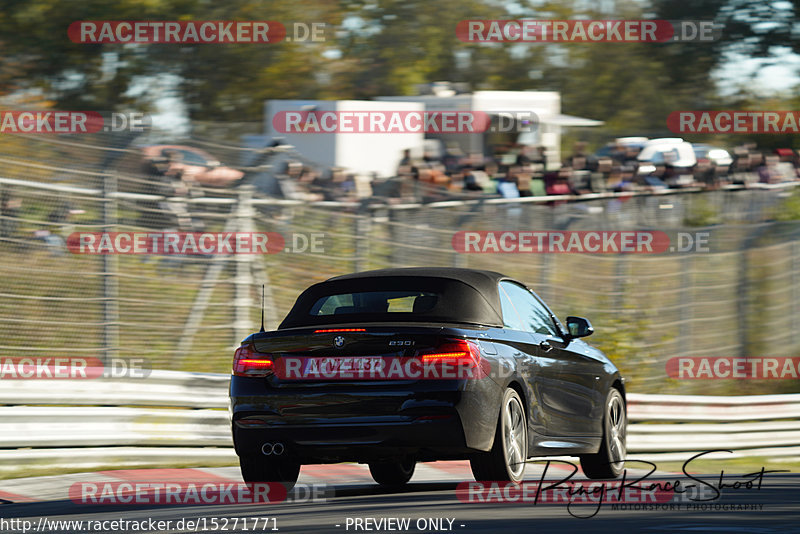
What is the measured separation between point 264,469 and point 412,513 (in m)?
1.53

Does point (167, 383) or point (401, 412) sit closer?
point (401, 412)

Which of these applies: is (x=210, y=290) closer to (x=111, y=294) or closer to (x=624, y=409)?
(x=111, y=294)

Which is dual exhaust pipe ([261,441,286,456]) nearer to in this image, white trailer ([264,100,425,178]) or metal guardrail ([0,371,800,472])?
metal guardrail ([0,371,800,472])

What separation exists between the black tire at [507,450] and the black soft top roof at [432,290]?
568 millimetres

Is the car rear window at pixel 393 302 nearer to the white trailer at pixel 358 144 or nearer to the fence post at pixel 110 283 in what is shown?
the fence post at pixel 110 283

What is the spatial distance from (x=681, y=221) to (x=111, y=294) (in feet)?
27.5

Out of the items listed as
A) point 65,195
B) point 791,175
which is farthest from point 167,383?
point 791,175

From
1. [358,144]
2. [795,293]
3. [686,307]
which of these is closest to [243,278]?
[358,144]

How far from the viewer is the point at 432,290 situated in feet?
29.7

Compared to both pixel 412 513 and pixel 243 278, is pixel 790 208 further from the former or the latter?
pixel 412 513

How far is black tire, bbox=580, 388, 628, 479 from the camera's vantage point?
10.4m

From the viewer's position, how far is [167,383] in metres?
11.6

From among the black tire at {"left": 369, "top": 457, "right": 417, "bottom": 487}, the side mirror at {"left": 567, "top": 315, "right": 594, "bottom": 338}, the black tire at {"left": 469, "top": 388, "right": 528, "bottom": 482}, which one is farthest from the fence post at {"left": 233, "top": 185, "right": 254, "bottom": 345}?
the black tire at {"left": 469, "top": 388, "right": 528, "bottom": 482}

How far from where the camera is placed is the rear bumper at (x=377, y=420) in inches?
320
